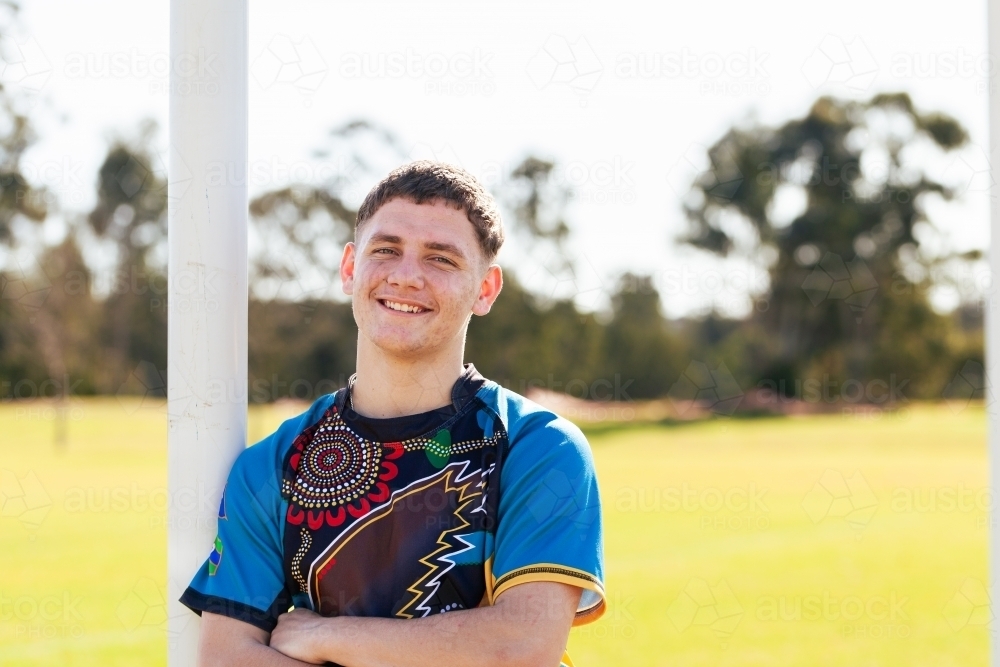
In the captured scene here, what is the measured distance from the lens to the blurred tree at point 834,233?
1679 inches

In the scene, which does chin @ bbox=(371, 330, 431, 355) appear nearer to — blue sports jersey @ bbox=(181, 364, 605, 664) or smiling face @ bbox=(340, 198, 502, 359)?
smiling face @ bbox=(340, 198, 502, 359)

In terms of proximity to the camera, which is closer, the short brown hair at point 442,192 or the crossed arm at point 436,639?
the crossed arm at point 436,639

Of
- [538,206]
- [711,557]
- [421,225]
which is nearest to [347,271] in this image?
[421,225]

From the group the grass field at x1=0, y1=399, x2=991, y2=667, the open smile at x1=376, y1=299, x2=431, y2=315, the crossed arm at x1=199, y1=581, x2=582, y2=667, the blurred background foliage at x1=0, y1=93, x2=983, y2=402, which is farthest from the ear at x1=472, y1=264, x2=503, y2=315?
the blurred background foliage at x1=0, y1=93, x2=983, y2=402

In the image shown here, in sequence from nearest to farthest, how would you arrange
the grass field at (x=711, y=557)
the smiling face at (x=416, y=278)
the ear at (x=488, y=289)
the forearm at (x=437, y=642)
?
the forearm at (x=437, y=642)
the smiling face at (x=416, y=278)
the ear at (x=488, y=289)
the grass field at (x=711, y=557)

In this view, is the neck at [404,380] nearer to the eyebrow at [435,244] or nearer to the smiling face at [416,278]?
the smiling face at [416,278]

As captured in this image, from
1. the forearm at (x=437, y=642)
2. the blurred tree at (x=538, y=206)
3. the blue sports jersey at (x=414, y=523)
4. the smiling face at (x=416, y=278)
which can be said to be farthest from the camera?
the blurred tree at (x=538, y=206)

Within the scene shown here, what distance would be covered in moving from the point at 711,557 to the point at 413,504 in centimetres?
1088

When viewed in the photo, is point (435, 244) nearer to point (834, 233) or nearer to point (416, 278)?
point (416, 278)

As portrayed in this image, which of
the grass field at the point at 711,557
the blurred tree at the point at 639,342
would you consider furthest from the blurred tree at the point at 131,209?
the blurred tree at the point at 639,342

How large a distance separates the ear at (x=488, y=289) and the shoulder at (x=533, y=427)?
184 millimetres

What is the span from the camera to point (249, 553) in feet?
6.92

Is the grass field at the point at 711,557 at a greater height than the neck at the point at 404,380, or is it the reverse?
the neck at the point at 404,380

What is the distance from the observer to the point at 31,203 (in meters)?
33.1
